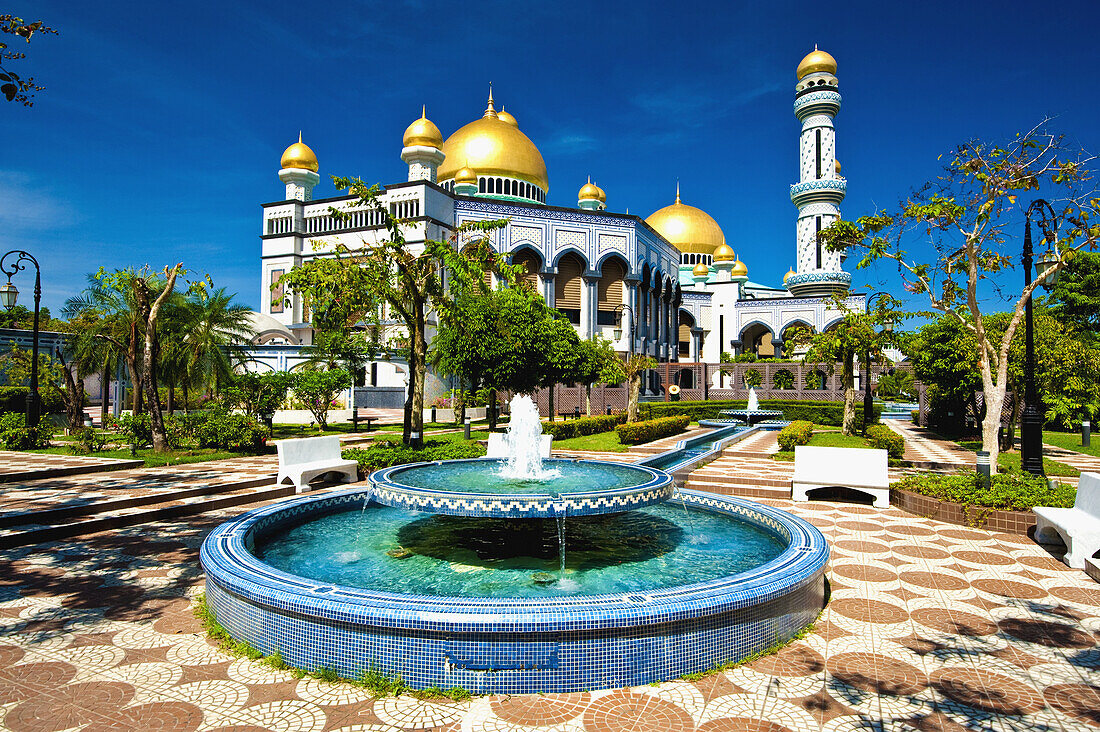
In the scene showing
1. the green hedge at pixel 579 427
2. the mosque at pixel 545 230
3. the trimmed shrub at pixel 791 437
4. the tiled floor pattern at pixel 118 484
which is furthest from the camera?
the mosque at pixel 545 230

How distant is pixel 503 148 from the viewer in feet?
141

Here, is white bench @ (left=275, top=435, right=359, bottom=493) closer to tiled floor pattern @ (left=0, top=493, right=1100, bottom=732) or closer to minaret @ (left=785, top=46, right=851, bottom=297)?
tiled floor pattern @ (left=0, top=493, right=1100, bottom=732)

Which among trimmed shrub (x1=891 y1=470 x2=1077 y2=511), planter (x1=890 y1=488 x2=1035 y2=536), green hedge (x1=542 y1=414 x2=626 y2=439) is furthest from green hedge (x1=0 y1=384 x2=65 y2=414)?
trimmed shrub (x1=891 y1=470 x2=1077 y2=511)

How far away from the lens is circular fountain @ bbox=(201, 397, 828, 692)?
3586 millimetres

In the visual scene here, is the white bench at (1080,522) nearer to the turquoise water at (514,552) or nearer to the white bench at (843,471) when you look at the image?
the white bench at (843,471)

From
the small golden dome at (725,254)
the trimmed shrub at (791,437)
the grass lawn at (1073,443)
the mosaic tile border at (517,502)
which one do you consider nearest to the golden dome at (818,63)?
the small golden dome at (725,254)

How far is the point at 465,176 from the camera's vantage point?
41.6 meters

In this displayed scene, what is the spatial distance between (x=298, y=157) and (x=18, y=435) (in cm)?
2935

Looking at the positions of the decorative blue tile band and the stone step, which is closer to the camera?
the decorative blue tile band

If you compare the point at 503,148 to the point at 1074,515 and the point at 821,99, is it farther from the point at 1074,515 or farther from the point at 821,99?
the point at 1074,515

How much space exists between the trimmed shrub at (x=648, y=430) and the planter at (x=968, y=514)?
29.6 feet

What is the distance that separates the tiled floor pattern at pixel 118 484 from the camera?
8500 mm

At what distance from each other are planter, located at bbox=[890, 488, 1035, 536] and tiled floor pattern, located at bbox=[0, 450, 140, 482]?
507 inches

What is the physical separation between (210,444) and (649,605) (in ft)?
44.5
